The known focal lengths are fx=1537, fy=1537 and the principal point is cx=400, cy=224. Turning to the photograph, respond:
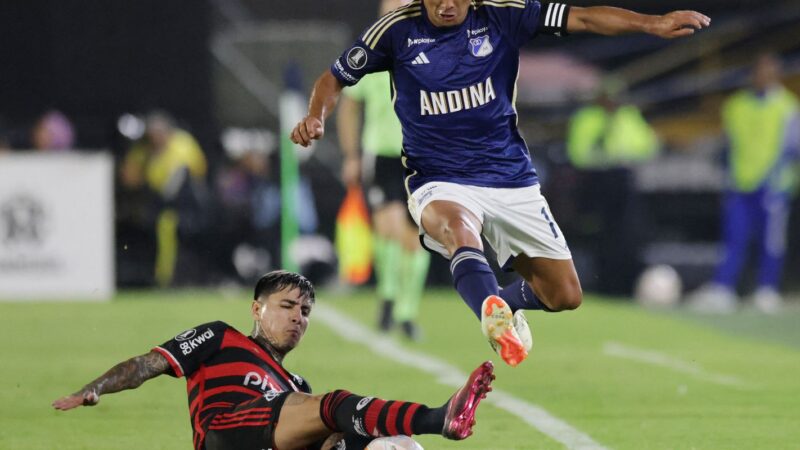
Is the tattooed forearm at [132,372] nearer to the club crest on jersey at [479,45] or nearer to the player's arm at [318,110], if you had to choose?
the player's arm at [318,110]

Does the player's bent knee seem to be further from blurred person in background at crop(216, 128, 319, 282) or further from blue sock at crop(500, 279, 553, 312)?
blurred person in background at crop(216, 128, 319, 282)

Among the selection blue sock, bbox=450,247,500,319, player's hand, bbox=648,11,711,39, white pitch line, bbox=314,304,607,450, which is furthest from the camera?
white pitch line, bbox=314,304,607,450

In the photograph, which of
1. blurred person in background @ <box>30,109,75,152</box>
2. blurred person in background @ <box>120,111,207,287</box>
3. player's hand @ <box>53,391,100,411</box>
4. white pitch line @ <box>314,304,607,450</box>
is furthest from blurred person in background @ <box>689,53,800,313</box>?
player's hand @ <box>53,391,100,411</box>

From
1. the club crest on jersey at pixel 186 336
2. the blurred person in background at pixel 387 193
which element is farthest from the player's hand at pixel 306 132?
the blurred person in background at pixel 387 193

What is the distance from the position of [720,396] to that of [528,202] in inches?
77.1

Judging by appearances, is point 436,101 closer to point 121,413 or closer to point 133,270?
point 121,413

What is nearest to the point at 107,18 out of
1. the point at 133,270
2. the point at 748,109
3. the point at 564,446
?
the point at 133,270

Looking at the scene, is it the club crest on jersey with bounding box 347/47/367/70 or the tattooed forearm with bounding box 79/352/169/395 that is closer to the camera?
the tattooed forearm with bounding box 79/352/169/395

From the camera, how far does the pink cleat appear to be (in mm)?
5293

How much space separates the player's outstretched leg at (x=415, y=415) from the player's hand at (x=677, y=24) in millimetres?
2172

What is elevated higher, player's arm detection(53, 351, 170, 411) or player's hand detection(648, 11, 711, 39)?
player's hand detection(648, 11, 711, 39)

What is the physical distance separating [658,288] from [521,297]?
8344 mm

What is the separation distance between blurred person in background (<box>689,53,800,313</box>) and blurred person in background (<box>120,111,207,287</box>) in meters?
5.74

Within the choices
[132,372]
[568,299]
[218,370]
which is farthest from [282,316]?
[568,299]
